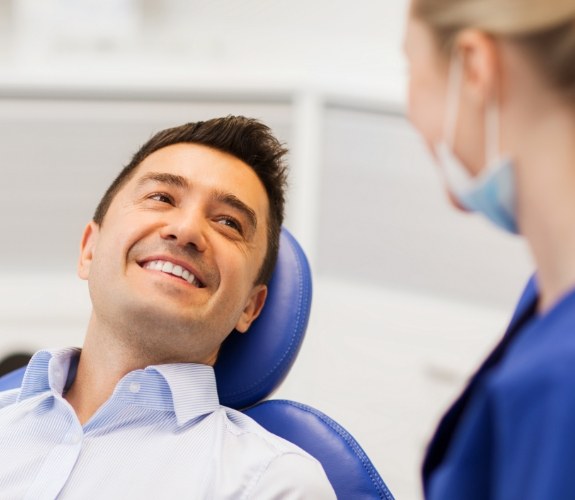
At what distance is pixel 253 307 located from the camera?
56.7 inches

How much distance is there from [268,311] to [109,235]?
0.30 m

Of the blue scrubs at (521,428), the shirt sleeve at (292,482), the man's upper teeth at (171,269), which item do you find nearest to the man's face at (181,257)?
the man's upper teeth at (171,269)

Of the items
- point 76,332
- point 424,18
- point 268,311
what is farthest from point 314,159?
point 424,18

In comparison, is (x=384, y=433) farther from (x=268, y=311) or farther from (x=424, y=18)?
(x=424, y=18)

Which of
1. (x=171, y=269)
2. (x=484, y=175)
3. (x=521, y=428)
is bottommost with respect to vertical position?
(x=171, y=269)

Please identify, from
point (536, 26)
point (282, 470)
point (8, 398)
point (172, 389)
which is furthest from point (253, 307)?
point (536, 26)

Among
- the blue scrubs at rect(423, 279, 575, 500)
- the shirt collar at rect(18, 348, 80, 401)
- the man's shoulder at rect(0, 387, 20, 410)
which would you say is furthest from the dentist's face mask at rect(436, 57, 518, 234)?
the man's shoulder at rect(0, 387, 20, 410)

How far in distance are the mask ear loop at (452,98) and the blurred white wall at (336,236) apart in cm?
165

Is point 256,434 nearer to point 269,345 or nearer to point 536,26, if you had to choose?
point 269,345

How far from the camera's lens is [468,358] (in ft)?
8.39

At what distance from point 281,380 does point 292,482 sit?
0.80ft

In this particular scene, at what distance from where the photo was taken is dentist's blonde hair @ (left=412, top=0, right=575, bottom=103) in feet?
2.20

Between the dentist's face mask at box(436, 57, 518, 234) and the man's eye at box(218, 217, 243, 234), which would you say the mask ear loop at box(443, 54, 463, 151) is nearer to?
the dentist's face mask at box(436, 57, 518, 234)

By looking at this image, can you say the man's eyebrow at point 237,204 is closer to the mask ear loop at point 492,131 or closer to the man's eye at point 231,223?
the man's eye at point 231,223
